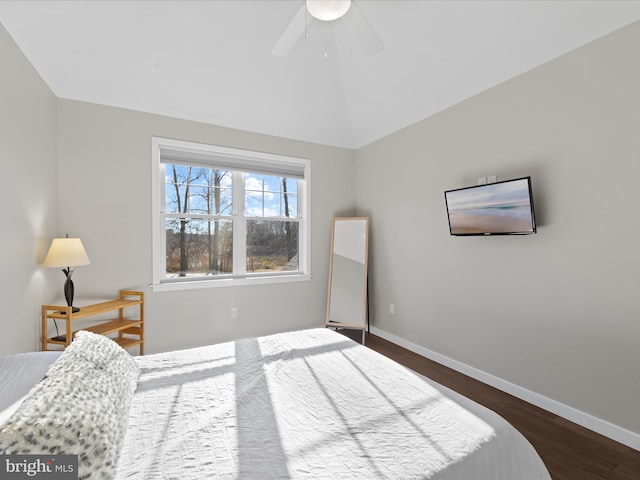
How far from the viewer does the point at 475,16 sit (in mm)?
2266

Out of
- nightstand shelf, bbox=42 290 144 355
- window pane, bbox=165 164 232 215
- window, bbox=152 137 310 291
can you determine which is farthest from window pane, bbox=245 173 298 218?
nightstand shelf, bbox=42 290 144 355

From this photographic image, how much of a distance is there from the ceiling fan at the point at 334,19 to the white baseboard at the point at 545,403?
2799 mm

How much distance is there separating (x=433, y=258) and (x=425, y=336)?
85 cm

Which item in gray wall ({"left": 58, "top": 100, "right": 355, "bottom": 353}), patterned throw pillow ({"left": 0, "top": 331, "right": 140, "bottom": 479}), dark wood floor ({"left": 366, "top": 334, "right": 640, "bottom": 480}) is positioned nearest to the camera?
patterned throw pillow ({"left": 0, "top": 331, "right": 140, "bottom": 479})

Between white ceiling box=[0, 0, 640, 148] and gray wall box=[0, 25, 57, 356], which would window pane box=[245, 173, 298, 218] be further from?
gray wall box=[0, 25, 57, 356]

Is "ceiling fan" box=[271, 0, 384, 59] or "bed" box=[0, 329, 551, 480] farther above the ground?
"ceiling fan" box=[271, 0, 384, 59]

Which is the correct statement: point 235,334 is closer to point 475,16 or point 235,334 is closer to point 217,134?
point 217,134

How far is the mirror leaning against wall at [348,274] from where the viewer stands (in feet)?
12.4

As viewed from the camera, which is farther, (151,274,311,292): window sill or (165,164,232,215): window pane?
(165,164,232,215): window pane

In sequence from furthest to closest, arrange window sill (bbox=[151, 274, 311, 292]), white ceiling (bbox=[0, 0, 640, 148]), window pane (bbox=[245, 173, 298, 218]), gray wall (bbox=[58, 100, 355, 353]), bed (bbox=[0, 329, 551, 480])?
1. window pane (bbox=[245, 173, 298, 218])
2. window sill (bbox=[151, 274, 311, 292])
3. gray wall (bbox=[58, 100, 355, 353])
4. white ceiling (bbox=[0, 0, 640, 148])
5. bed (bbox=[0, 329, 551, 480])

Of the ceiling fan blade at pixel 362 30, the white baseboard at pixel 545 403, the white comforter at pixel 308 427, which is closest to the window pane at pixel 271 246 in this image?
the white baseboard at pixel 545 403

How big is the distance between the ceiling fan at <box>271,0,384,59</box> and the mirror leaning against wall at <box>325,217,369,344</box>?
2.13 meters

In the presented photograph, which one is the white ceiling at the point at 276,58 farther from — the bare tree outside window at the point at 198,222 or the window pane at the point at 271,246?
the window pane at the point at 271,246

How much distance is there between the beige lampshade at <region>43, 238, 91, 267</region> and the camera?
229cm
